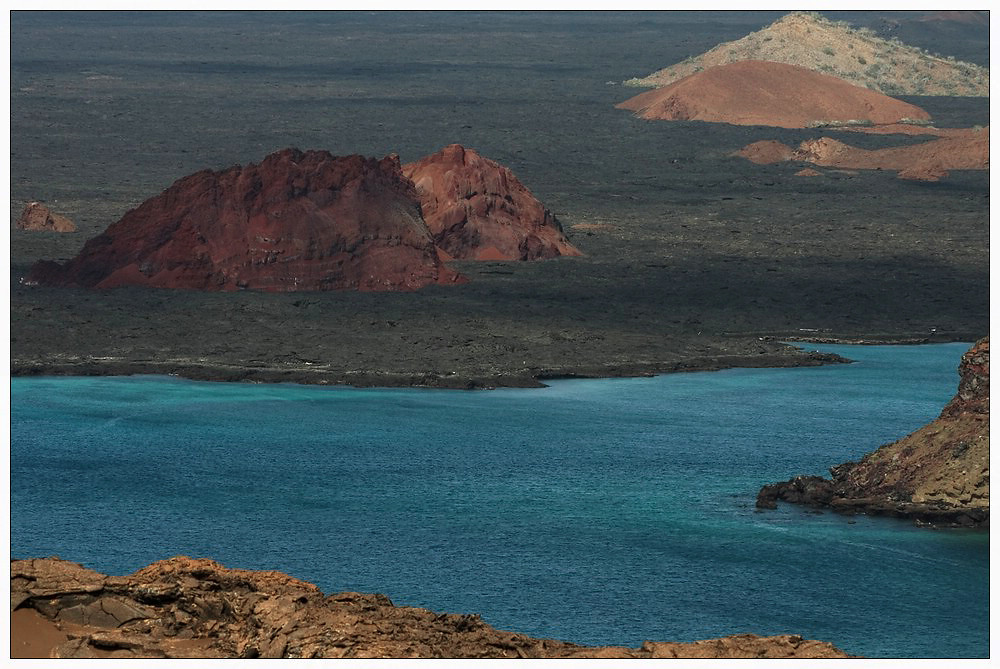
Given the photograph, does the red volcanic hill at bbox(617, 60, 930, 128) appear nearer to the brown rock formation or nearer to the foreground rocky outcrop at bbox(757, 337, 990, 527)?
the brown rock formation

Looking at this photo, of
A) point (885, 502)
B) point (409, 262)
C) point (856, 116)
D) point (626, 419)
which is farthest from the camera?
point (856, 116)

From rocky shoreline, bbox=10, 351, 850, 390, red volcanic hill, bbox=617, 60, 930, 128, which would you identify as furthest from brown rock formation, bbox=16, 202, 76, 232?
red volcanic hill, bbox=617, 60, 930, 128

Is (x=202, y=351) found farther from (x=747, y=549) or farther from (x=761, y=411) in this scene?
(x=747, y=549)

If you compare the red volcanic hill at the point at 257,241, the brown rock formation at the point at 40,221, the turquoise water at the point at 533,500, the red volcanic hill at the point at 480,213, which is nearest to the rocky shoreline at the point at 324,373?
the turquoise water at the point at 533,500

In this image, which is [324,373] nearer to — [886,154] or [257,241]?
[257,241]

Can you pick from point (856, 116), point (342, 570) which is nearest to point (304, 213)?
point (342, 570)

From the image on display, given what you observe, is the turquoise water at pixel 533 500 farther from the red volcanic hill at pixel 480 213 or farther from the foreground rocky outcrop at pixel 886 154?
the foreground rocky outcrop at pixel 886 154

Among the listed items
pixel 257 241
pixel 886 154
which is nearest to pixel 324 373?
pixel 257 241
